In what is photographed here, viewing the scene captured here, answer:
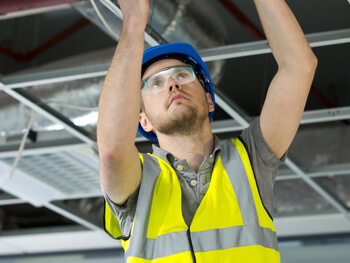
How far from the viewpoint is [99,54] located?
430 cm

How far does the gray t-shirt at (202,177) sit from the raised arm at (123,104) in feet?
0.44

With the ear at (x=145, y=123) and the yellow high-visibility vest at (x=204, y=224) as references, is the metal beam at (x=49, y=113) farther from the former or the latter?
the yellow high-visibility vest at (x=204, y=224)

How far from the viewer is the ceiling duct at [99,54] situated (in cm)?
344

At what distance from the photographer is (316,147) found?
202 inches

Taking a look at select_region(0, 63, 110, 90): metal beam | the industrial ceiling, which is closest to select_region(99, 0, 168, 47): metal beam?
the industrial ceiling

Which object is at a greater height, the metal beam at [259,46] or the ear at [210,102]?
the metal beam at [259,46]

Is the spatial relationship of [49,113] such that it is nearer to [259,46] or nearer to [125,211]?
[259,46]

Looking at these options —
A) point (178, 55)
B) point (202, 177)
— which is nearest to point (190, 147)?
point (202, 177)

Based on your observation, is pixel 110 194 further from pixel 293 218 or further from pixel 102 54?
pixel 293 218

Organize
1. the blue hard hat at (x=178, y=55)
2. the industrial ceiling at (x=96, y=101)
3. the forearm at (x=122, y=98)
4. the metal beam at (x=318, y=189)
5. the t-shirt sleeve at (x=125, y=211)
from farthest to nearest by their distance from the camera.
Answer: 1. the metal beam at (x=318, y=189)
2. the industrial ceiling at (x=96, y=101)
3. the blue hard hat at (x=178, y=55)
4. the t-shirt sleeve at (x=125, y=211)
5. the forearm at (x=122, y=98)

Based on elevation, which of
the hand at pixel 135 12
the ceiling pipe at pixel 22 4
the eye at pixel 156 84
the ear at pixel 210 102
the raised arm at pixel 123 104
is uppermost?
the ceiling pipe at pixel 22 4

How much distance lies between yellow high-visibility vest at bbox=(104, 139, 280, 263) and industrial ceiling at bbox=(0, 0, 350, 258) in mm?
1525

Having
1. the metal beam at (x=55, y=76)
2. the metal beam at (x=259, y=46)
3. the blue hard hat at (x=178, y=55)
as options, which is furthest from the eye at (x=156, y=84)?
the metal beam at (x=55, y=76)

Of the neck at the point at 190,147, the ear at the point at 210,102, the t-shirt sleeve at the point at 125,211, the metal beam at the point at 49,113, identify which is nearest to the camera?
the t-shirt sleeve at the point at 125,211
